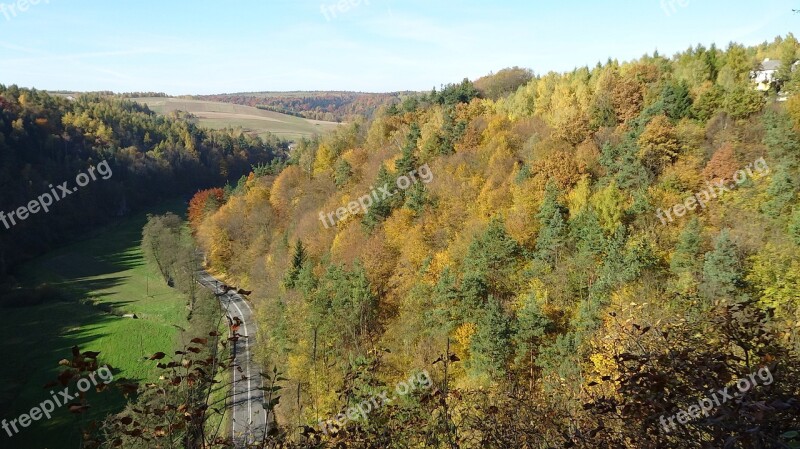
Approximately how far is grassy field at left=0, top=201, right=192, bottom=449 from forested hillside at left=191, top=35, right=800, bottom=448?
10.8 metres

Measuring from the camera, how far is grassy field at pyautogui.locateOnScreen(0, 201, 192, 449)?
34.1 meters

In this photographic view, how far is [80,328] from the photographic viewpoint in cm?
4803

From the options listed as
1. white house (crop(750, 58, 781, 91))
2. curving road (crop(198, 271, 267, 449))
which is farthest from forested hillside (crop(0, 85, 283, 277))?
white house (crop(750, 58, 781, 91))

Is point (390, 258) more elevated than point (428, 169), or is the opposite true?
point (428, 169)

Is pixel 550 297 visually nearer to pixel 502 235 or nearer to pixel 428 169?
pixel 502 235

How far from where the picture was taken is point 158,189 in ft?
400

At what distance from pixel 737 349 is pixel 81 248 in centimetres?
9645

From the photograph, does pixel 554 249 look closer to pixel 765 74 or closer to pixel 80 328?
pixel 765 74

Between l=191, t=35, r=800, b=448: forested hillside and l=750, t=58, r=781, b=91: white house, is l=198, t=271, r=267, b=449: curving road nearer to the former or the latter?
l=191, t=35, r=800, b=448: forested hillside

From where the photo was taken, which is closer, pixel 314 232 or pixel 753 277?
pixel 753 277

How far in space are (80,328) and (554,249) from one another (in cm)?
4933

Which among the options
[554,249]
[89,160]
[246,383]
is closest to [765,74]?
[554,249]

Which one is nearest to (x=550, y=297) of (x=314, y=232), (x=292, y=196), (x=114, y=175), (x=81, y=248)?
(x=314, y=232)

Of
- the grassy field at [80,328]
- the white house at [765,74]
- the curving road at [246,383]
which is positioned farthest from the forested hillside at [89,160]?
the white house at [765,74]
